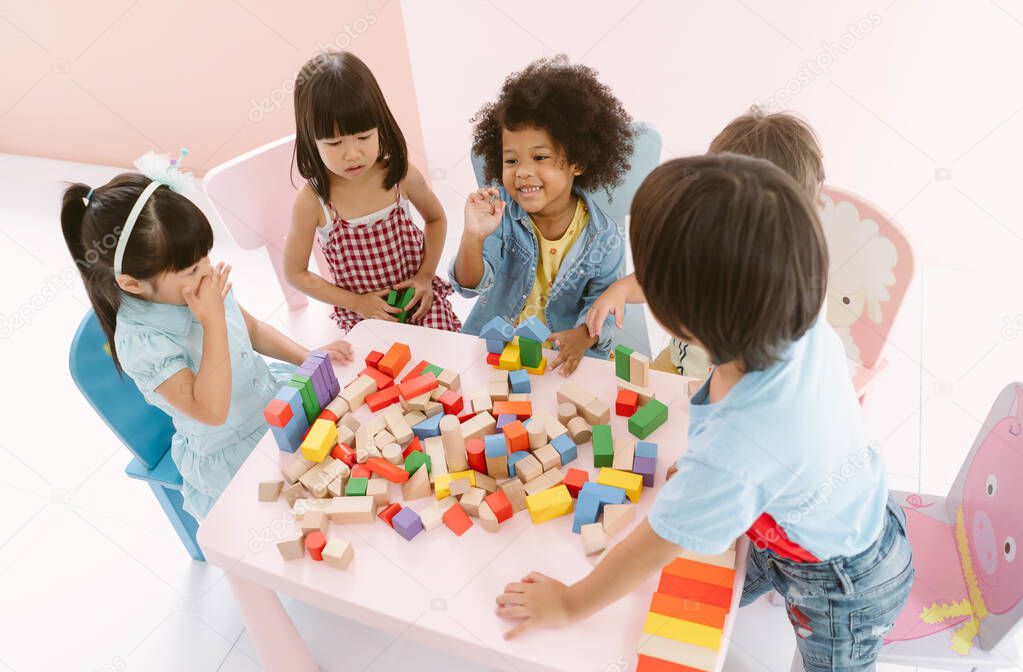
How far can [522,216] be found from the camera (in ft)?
5.23

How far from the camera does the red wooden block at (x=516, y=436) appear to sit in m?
1.10

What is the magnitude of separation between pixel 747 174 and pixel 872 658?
31.5 inches

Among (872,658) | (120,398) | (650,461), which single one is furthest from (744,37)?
(120,398)

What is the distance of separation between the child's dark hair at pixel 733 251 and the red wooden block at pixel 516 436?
0.43 m

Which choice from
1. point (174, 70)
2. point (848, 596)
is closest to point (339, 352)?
point (848, 596)

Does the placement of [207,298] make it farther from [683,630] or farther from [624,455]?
[683,630]

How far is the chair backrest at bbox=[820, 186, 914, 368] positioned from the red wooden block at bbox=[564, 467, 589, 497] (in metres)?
0.69

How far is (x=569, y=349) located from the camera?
1.28m

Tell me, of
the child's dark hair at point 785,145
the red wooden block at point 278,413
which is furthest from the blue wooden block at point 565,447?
the child's dark hair at point 785,145

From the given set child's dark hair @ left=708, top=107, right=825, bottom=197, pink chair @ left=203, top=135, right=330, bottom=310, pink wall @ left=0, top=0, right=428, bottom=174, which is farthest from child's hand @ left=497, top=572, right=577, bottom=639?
pink wall @ left=0, top=0, right=428, bottom=174

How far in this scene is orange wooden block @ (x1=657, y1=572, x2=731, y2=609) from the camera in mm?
909

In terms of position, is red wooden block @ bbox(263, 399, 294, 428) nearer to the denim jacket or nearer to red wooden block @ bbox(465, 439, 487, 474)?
red wooden block @ bbox(465, 439, 487, 474)

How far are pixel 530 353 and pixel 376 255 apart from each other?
25.9 inches

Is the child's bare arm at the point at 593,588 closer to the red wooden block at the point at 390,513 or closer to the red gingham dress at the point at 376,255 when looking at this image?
the red wooden block at the point at 390,513
